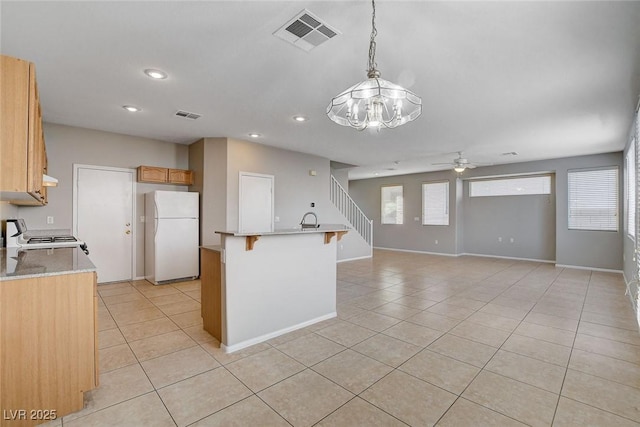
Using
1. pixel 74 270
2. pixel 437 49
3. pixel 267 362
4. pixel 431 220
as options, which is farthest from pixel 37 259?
pixel 431 220

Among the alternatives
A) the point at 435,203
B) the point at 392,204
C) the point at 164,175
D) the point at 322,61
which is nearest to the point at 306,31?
the point at 322,61

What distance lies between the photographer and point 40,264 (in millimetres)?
2223

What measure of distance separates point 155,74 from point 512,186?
9043mm

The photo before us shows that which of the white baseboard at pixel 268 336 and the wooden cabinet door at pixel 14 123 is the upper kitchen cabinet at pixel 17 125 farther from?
the white baseboard at pixel 268 336

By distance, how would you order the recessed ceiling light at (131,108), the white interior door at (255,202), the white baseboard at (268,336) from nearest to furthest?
the white baseboard at (268,336)
the recessed ceiling light at (131,108)
the white interior door at (255,202)

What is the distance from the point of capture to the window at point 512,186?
26.5 feet

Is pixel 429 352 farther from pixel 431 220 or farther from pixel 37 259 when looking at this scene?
pixel 431 220

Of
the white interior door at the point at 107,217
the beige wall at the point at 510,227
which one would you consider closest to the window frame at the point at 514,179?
the beige wall at the point at 510,227

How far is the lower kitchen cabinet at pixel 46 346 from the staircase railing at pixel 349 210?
6.35 m

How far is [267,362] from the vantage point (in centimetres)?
263

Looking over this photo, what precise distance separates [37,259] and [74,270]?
853 millimetres

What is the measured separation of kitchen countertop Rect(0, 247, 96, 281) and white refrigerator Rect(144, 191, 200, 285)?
2364mm

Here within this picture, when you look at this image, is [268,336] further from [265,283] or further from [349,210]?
[349,210]

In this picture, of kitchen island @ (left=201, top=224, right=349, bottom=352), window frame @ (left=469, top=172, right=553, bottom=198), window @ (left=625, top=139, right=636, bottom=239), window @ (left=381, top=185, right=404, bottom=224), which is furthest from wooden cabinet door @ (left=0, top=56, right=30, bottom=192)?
window @ (left=381, top=185, right=404, bottom=224)
